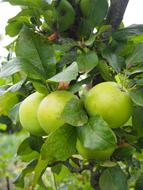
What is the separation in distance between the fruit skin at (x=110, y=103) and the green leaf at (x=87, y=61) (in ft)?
0.13

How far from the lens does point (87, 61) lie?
0.72 meters

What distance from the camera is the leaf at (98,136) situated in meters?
0.64

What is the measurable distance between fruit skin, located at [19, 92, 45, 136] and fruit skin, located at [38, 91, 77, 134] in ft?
0.12

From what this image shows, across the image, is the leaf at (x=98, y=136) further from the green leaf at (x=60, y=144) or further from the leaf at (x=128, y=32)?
the leaf at (x=128, y=32)

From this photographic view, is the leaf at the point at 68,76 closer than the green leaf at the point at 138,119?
Yes

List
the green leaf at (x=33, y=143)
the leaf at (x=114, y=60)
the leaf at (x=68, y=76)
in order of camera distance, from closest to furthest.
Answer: the leaf at (x=68, y=76) < the leaf at (x=114, y=60) < the green leaf at (x=33, y=143)

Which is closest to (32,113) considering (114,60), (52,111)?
(52,111)

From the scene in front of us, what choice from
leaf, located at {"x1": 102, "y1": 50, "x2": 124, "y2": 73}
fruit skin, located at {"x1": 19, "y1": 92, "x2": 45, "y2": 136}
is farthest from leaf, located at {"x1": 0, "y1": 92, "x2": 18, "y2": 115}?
leaf, located at {"x1": 102, "y1": 50, "x2": 124, "y2": 73}

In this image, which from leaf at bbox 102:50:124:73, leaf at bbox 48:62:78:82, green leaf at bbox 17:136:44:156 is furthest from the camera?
green leaf at bbox 17:136:44:156

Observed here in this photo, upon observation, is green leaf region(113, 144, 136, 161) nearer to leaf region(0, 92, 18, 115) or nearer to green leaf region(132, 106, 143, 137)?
green leaf region(132, 106, 143, 137)

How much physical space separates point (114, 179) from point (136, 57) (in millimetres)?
238

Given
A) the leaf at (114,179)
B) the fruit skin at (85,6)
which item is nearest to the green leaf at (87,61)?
the fruit skin at (85,6)

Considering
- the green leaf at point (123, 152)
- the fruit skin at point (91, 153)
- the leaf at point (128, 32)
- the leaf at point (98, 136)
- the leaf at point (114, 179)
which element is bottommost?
the leaf at point (114, 179)

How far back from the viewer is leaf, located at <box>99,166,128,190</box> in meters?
0.83
